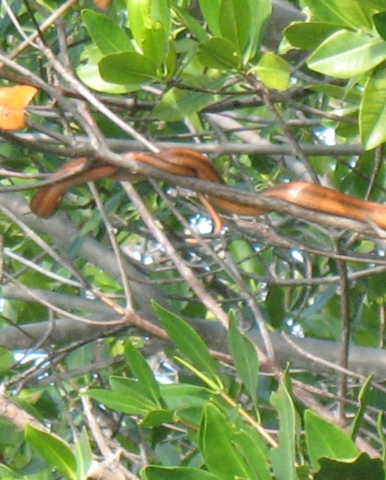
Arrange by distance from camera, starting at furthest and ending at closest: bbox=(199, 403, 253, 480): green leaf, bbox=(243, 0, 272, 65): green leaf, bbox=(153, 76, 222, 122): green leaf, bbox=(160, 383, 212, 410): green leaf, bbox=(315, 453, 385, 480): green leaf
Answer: bbox=(153, 76, 222, 122): green leaf < bbox=(243, 0, 272, 65): green leaf < bbox=(160, 383, 212, 410): green leaf < bbox=(199, 403, 253, 480): green leaf < bbox=(315, 453, 385, 480): green leaf

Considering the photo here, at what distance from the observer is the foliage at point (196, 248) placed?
1.69 meters

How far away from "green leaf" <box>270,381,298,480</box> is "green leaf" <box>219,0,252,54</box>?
0.93 m

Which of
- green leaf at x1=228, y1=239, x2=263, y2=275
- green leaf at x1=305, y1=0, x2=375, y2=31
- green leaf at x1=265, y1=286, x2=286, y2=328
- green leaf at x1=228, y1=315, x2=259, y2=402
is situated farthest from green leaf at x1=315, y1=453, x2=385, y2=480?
green leaf at x1=228, y1=239, x2=263, y2=275

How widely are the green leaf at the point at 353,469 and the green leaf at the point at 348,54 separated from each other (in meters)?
0.91

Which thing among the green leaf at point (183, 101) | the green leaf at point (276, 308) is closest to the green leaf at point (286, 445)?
the green leaf at point (183, 101)

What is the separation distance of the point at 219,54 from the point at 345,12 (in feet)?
1.04

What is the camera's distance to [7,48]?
11.6 ft

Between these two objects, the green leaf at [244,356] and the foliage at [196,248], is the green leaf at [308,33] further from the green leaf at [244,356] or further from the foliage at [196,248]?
the green leaf at [244,356]

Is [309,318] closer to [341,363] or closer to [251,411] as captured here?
[251,411]

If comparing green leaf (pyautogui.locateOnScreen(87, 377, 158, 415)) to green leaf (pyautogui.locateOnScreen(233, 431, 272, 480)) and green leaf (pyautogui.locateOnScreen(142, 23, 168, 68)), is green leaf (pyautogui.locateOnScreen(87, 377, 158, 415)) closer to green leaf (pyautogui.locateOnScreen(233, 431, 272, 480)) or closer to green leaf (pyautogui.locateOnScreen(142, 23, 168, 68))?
green leaf (pyautogui.locateOnScreen(233, 431, 272, 480))

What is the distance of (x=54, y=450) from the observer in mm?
1632

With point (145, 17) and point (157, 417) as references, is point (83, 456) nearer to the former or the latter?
point (157, 417)

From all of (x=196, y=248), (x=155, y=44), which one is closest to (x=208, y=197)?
(x=155, y=44)

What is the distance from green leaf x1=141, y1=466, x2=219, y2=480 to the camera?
1.42 m
